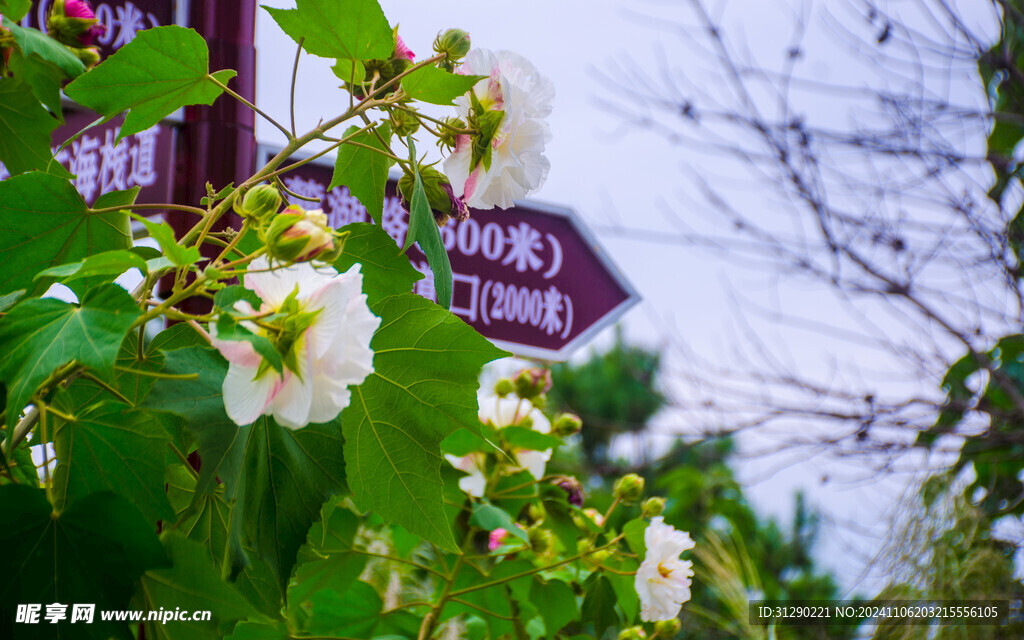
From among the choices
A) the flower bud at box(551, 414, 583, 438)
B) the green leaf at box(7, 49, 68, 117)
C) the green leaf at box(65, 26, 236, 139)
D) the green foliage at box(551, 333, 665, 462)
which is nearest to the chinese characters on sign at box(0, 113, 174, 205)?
the green leaf at box(7, 49, 68, 117)

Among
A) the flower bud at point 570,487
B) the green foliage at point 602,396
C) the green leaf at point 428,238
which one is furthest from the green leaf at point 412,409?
the green foliage at point 602,396

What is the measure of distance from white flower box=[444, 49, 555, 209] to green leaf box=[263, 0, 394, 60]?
40 millimetres

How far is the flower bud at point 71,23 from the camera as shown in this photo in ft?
1.87

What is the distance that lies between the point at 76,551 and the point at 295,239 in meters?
0.13

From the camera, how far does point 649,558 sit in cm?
62

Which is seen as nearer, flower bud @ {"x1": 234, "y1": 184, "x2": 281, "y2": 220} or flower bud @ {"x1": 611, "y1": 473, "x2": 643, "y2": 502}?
flower bud @ {"x1": 234, "y1": 184, "x2": 281, "y2": 220}

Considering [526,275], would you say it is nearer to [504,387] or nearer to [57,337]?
[504,387]

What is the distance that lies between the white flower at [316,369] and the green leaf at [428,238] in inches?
2.9

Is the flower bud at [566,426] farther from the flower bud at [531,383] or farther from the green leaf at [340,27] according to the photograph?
the green leaf at [340,27]

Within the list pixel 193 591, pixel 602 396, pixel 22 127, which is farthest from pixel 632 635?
pixel 602 396

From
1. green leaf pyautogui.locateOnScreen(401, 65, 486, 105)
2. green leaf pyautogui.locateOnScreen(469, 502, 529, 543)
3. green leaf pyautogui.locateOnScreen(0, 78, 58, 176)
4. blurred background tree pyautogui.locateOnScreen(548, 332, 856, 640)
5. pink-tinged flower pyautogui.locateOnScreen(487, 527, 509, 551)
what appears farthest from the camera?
blurred background tree pyautogui.locateOnScreen(548, 332, 856, 640)

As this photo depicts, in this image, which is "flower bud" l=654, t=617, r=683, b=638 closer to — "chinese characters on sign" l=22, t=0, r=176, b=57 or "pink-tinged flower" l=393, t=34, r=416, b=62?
"pink-tinged flower" l=393, t=34, r=416, b=62

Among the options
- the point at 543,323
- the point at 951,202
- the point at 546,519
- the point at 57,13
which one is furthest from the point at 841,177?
the point at 57,13

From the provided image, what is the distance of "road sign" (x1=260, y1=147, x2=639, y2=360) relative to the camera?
2.74 feet
